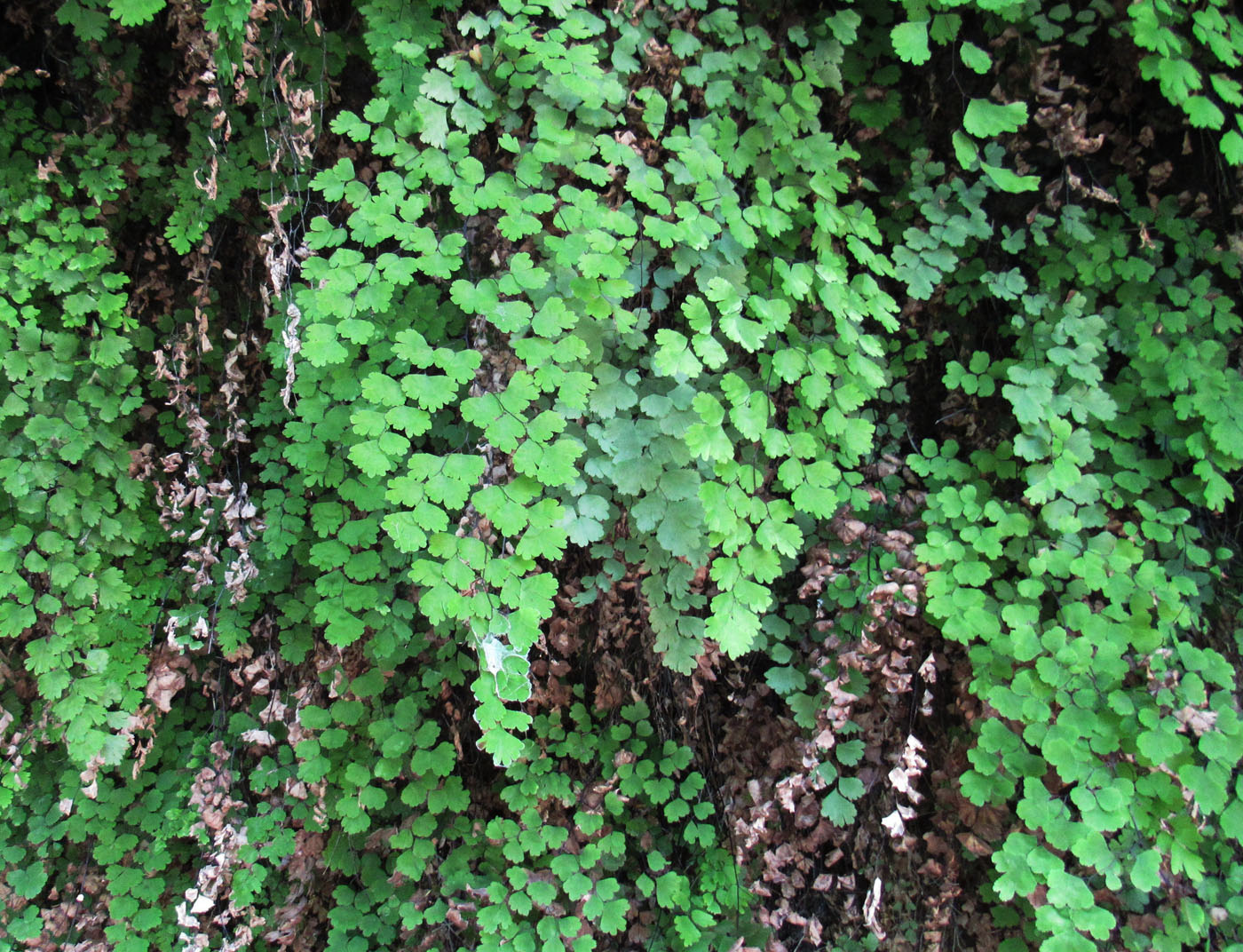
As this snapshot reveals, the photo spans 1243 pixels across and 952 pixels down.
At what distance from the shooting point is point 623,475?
1.54 metres

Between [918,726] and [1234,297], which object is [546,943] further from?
[1234,297]

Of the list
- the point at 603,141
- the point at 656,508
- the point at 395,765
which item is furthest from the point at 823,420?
the point at 395,765

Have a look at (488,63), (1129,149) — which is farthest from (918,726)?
(488,63)

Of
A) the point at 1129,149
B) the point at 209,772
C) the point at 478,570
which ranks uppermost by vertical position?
the point at 1129,149

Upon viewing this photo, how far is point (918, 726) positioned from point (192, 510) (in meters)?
2.44

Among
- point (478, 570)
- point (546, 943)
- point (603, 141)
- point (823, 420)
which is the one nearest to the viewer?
point (478, 570)

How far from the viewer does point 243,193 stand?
2.34 metres

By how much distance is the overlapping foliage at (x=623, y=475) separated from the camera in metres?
1.57

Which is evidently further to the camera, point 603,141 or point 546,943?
point 546,943

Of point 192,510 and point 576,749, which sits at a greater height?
point 576,749

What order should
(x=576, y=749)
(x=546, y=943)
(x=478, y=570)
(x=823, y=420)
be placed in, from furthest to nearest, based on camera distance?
(x=576, y=749) → (x=546, y=943) → (x=823, y=420) → (x=478, y=570)

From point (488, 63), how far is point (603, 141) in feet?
1.08

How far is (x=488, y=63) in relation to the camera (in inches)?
64.6

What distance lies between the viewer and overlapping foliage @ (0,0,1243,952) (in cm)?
157
